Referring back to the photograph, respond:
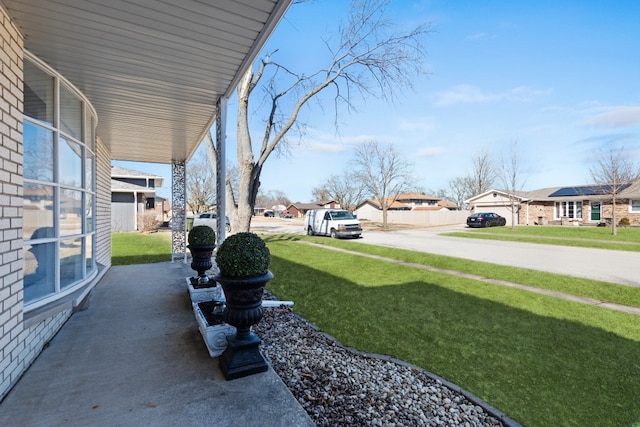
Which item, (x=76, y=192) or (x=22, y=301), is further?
(x=76, y=192)

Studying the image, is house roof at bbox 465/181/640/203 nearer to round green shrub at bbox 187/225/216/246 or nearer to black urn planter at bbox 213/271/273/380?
round green shrub at bbox 187/225/216/246

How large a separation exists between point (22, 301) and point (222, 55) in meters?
2.92

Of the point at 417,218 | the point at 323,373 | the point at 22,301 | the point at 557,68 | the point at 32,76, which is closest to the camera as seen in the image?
the point at 22,301

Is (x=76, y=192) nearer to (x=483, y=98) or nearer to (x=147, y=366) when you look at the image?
(x=147, y=366)

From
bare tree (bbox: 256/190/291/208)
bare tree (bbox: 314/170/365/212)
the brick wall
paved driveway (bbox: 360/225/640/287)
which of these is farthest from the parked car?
bare tree (bbox: 256/190/291/208)

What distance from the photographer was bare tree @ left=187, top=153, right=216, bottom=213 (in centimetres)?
3528

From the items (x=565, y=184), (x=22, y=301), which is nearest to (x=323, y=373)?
(x=22, y=301)

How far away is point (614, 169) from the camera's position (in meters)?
18.2

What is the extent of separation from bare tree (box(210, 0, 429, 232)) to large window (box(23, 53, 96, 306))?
6.75 meters

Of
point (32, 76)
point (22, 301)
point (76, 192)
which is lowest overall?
point (22, 301)

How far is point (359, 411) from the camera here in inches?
90.2

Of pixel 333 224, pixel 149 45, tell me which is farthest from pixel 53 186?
pixel 333 224

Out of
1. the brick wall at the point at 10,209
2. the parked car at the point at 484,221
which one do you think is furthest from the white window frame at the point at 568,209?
the brick wall at the point at 10,209

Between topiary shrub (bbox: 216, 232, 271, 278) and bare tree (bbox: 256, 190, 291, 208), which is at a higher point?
bare tree (bbox: 256, 190, 291, 208)
